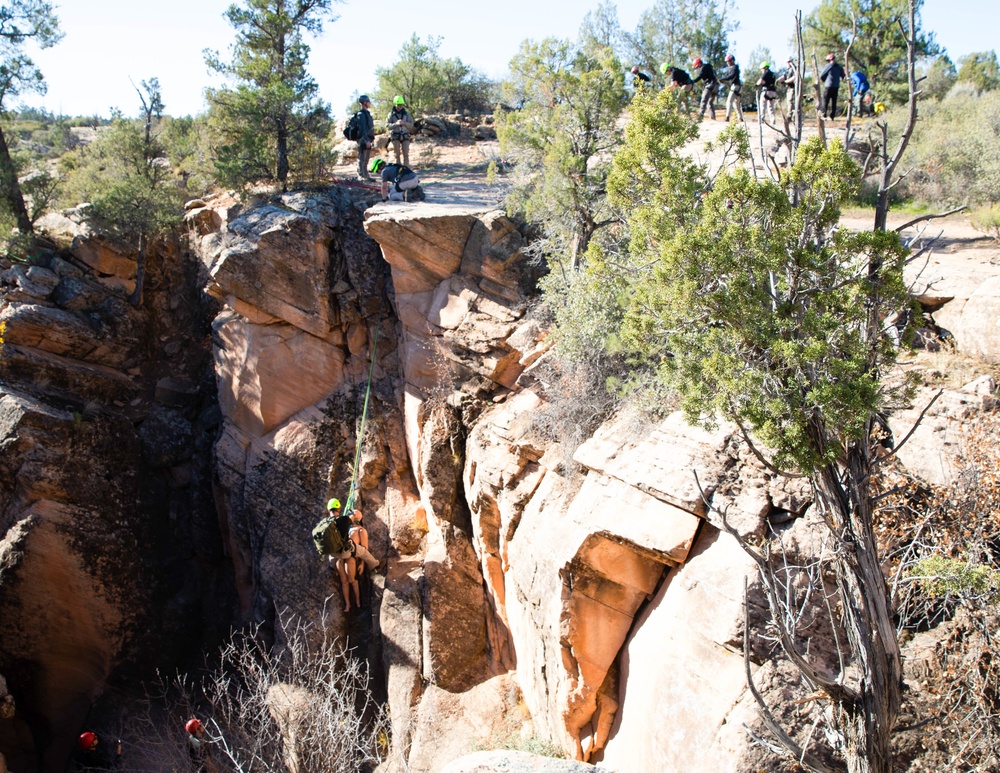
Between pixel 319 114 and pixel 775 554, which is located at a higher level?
pixel 319 114

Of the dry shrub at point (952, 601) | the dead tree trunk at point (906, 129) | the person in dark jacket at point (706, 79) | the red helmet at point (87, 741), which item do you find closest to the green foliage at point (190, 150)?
Result: the person in dark jacket at point (706, 79)

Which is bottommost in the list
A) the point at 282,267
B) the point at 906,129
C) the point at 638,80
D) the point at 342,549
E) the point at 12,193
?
the point at 342,549

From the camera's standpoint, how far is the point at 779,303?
6.38 meters

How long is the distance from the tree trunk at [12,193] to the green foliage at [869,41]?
20062 mm

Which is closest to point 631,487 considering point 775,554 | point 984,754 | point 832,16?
point 775,554

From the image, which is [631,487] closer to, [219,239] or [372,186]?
[372,186]

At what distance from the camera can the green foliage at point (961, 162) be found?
43.6 ft

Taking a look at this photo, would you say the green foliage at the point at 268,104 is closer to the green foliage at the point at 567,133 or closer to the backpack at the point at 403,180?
the backpack at the point at 403,180

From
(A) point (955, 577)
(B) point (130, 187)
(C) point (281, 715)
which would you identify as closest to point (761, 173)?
(A) point (955, 577)

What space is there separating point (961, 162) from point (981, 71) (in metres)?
13.6

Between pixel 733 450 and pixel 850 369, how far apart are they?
2.36 metres

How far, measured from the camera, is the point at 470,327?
43.4 ft

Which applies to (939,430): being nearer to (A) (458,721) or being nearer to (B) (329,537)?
(A) (458,721)

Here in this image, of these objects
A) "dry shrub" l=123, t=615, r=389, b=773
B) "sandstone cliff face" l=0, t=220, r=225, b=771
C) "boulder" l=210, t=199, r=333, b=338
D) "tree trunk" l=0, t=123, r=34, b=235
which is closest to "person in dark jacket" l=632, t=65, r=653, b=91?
"boulder" l=210, t=199, r=333, b=338
